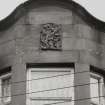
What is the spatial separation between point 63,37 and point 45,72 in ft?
3.86

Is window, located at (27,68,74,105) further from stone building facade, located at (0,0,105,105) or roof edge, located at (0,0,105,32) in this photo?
roof edge, located at (0,0,105,32)

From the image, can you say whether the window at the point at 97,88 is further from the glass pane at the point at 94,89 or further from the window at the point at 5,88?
the window at the point at 5,88

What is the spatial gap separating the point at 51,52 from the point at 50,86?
3.35 ft

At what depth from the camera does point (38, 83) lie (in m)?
20.2

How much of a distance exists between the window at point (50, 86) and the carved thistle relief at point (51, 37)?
0.69 m

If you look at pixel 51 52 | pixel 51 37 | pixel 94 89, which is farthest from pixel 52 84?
pixel 51 37

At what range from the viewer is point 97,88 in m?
20.7

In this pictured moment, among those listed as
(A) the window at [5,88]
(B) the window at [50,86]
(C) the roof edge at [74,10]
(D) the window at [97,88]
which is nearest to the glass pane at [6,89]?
(A) the window at [5,88]

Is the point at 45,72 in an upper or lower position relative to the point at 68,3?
lower

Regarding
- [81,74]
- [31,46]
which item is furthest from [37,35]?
[81,74]

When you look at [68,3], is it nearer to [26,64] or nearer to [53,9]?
[53,9]

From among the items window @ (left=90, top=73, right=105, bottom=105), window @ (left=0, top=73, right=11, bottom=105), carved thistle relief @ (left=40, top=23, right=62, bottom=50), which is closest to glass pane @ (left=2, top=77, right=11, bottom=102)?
window @ (left=0, top=73, right=11, bottom=105)

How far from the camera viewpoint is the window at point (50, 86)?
65.3ft

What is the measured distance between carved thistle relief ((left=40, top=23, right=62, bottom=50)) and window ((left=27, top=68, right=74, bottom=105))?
27.0 inches
